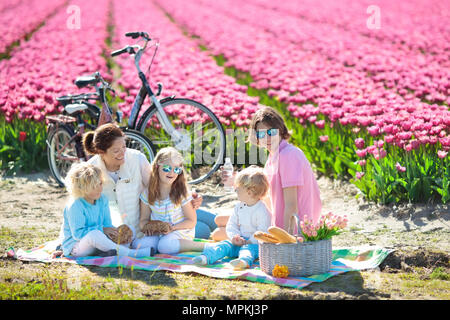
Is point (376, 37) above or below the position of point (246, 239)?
above

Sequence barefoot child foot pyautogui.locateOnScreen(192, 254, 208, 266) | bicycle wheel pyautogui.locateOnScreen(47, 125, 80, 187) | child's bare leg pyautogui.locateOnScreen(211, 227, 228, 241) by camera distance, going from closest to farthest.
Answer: barefoot child foot pyautogui.locateOnScreen(192, 254, 208, 266) < child's bare leg pyautogui.locateOnScreen(211, 227, 228, 241) < bicycle wheel pyautogui.locateOnScreen(47, 125, 80, 187)

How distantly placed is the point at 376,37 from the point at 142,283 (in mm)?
12894

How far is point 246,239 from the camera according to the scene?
5016mm

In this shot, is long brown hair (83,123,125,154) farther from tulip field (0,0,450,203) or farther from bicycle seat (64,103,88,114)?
tulip field (0,0,450,203)

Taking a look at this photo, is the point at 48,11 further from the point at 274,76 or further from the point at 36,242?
the point at 36,242

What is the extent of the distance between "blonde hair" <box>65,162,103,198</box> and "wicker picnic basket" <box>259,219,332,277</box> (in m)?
1.33

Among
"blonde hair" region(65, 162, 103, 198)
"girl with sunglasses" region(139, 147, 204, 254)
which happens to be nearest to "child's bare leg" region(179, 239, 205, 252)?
"girl with sunglasses" region(139, 147, 204, 254)

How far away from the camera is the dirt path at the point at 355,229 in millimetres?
4215

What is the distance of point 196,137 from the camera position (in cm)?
768

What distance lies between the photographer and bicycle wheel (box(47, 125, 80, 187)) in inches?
293

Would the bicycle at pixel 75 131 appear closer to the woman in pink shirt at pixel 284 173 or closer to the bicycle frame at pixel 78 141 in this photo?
the bicycle frame at pixel 78 141

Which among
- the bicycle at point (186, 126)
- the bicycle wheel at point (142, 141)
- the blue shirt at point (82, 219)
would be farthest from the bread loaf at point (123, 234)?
the bicycle at point (186, 126)

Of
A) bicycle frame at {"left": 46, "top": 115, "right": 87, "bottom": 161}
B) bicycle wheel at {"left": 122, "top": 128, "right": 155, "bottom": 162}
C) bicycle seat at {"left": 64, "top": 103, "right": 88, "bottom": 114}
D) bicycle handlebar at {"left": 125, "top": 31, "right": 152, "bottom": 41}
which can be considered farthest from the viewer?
bicycle frame at {"left": 46, "top": 115, "right": 87, "bottom": 161}

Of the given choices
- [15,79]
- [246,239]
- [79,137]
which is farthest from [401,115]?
[15,79]
